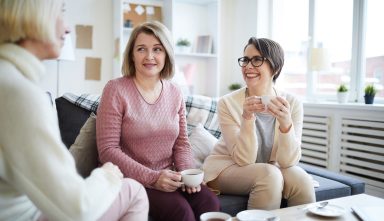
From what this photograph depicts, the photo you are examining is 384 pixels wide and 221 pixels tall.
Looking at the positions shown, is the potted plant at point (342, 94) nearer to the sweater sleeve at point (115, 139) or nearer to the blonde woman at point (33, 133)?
the sweater sleeve at point (115, 139)

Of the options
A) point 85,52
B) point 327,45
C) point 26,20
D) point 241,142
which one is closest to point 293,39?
point 327,45

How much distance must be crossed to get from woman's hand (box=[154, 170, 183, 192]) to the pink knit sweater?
35 millimetres

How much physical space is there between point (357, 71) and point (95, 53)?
2.40 m

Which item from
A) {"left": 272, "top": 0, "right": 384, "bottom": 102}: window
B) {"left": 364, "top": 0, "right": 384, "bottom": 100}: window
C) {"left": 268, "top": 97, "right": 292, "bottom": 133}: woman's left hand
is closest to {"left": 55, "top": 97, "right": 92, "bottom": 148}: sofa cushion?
{"left": 268, "top": 97, "right": 292, "bottom": 133}: woman's left hand

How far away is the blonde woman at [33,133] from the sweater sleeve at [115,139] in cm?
55

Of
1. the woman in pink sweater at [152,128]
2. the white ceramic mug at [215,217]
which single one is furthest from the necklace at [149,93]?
the white ceramic mug at [215,217]

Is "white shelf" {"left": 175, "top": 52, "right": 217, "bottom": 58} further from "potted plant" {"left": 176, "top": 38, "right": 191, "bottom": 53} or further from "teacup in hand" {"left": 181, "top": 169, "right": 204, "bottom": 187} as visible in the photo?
"teacup in hand" {"left": 181, "top": 169, "right": 204, "bottom": 187}

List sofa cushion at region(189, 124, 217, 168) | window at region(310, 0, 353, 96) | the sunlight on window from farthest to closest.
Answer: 1. the sunlight on window
2. window at region(310, 0, 353, 96)
3. sofa cushion at region(189, 124, 217, 168)

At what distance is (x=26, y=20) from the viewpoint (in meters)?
0.74

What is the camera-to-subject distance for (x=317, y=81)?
323 centimetres

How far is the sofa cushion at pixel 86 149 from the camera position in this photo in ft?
5.08

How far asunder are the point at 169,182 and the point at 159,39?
0.65 m

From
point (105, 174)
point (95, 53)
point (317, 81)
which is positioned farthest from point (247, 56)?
point (95, 53)

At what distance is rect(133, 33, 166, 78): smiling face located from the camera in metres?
1.53
